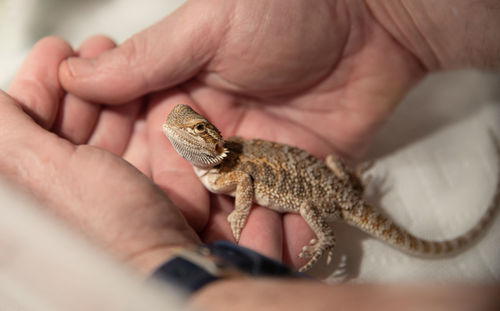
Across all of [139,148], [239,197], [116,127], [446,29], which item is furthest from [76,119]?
[446,29]

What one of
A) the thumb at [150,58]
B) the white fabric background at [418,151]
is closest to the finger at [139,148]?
the thumb at [150,58]

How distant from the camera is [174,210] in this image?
1.40 meters

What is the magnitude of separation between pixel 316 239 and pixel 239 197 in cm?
40

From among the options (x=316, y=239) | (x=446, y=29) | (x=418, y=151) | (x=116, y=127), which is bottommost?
(x=316, y=239)

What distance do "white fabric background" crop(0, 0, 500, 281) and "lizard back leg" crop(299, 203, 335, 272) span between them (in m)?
0.15

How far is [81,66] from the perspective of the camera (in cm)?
177

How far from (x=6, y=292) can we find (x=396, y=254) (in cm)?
169

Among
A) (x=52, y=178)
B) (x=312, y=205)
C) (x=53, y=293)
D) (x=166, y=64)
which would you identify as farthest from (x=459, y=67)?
(x=53, y=293)

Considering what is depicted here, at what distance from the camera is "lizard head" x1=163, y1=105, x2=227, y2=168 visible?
1590mm

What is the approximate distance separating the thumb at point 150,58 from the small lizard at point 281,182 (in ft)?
0.84

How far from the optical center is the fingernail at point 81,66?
69.1 inches

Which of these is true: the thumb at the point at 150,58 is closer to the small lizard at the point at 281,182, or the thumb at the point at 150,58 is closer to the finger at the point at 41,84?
the finger at the point at 41,84

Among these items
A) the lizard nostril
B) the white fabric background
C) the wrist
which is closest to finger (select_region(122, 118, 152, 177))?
the lizard nostril

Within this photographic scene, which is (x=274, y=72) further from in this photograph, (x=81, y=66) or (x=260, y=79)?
(x=81, y=66)
